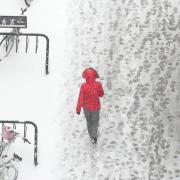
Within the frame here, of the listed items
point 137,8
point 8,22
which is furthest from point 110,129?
point 137,8

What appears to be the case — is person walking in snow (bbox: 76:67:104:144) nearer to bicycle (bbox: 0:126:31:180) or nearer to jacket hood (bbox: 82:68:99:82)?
jacket hood (bbox: 82:68:99:82)

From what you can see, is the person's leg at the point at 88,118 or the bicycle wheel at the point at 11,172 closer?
the bicycle wheel at the point at 11,172

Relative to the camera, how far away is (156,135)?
12.4m

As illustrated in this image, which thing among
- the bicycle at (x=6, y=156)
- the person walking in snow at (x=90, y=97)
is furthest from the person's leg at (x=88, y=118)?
the bicycle at (x=6, y=156)

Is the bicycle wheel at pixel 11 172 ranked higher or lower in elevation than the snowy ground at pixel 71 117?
lower

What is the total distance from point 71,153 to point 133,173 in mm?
1461

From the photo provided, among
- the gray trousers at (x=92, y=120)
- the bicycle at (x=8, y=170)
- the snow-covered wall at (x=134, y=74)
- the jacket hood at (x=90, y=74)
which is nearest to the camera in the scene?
the bicycle at (x=8, y=170)

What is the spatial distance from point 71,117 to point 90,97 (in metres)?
1.35

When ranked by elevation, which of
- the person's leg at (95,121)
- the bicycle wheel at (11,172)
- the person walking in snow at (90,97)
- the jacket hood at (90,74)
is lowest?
the bicycle wheel at (11,172)

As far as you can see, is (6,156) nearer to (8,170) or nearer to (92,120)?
(8,170)

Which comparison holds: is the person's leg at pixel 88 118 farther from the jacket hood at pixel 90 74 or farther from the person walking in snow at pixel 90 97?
the jacket hood at pixel 90 74

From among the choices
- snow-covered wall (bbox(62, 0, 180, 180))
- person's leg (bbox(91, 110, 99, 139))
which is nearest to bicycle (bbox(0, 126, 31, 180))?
snow-covered wall (bbox(62, 0, 180, 180))

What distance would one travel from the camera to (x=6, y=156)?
444 inches

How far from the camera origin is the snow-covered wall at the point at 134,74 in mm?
11961
